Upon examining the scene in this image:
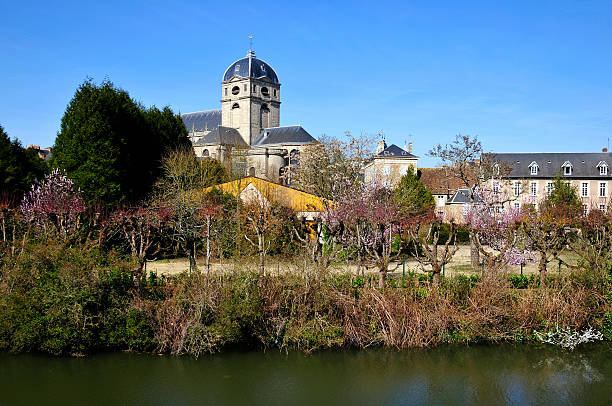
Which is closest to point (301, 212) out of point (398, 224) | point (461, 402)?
point (398, 224)

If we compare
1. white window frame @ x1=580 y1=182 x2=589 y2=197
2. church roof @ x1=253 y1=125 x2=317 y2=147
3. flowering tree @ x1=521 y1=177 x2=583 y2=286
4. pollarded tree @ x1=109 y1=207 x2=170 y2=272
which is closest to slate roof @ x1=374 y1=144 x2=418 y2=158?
church roof @ x1=253 y1=125 x2=317 y2=147

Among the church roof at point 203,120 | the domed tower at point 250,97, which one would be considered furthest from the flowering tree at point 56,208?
the church roof at point 203,120

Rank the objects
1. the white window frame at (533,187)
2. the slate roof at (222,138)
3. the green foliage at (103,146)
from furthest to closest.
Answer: the slate roof at (222,138), the white window frame at (533,187), the green foliage at (103,146)

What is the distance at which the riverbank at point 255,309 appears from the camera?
9.98 metres

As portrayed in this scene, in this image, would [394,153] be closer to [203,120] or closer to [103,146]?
[103,146]

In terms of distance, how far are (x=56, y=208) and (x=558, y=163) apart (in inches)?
1510

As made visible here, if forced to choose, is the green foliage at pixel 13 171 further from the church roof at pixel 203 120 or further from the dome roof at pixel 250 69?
the dome roof at pixel 250 69

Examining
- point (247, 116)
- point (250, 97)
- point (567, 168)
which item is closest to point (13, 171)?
point (567, 168)

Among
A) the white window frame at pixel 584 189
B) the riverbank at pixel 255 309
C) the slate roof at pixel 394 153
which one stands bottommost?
the riverbank at pixel 255 309

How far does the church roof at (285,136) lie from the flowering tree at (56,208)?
36627 mm

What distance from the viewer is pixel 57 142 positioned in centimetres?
2066

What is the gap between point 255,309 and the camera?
34.9 ft

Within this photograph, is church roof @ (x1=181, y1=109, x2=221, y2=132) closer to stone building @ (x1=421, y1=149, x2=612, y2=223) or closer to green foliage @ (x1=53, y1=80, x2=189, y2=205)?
stone building @ (x1=421, y1=149, x2=612, y2=223)

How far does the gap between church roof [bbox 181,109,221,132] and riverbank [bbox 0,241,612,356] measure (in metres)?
56.5
